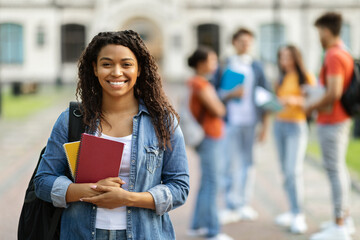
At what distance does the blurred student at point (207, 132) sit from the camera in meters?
4.59

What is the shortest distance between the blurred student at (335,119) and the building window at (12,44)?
98.5 ft

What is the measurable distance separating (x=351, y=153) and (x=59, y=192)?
8.40 meters

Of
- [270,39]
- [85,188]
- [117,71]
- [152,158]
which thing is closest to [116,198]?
[85,188]

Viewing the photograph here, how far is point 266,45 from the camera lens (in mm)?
32812

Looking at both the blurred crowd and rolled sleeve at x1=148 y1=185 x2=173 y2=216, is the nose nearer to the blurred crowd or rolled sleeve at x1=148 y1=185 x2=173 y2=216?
rolled sleeve at x1=148 y1=185 x2=173 y2=216

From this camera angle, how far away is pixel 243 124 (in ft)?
17.9

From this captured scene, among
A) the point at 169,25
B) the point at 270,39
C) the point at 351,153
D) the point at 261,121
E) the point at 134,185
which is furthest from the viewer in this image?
the point at 270,39

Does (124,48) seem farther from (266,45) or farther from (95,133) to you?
(266,45)

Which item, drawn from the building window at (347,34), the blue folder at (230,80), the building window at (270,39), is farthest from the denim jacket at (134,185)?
the building window at (347,34)

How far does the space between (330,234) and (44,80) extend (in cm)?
2934

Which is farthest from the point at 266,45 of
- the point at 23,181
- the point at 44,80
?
the point at 23,181

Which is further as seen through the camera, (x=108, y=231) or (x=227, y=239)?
(x=227, y=239)

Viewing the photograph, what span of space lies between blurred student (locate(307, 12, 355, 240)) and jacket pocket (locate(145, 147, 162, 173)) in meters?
2.61

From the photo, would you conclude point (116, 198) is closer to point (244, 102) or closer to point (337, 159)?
point (337, 159)
